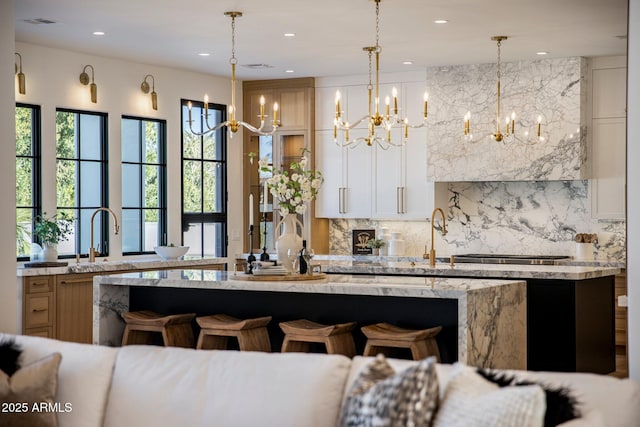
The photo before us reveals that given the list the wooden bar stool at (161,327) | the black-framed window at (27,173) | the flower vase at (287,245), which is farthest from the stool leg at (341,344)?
the black-framed window at (27,173)

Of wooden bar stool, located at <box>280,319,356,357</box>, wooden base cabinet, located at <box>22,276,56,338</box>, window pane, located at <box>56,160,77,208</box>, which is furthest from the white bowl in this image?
wooden bar stool, located at <box>280,319,356,357</box>

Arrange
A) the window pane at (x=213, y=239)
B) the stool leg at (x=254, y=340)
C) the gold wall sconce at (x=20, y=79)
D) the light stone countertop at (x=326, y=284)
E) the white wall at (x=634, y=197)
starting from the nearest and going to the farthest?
A: the white wall at (x=634, y=197)
the light stone countertop at (x=326, y=284)
the stool leg at (x=254, y=340)
the gold wall sconce at (x=20, y=79)
the window pane at (x=213, y=239)

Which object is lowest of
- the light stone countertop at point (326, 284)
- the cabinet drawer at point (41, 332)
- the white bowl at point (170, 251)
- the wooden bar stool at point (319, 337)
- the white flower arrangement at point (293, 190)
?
the cabinet drawer at point (41, 332)

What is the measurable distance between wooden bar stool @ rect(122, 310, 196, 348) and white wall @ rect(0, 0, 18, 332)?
0.69m

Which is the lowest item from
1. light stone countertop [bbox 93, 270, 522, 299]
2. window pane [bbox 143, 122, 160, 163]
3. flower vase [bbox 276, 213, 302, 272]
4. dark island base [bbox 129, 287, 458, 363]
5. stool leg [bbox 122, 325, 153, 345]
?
stool leg [bbox 122, 325, 153, 345]

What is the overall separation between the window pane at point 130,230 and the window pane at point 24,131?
4.04 feet

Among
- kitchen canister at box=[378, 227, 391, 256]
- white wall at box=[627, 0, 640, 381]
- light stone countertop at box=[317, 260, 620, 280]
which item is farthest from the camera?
kitchen canister at box=[378, 227, 391, 256]

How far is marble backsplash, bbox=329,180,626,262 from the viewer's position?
888 cm

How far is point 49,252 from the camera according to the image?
7.30m

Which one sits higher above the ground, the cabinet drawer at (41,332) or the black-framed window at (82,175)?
Result: the black-framed window at (82,175)

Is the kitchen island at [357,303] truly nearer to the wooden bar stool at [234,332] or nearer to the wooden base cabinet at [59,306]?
the wooden bar stool at [234,332]

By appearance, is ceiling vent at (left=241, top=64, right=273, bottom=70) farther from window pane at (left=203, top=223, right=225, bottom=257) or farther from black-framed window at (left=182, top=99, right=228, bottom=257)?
window pane at (left=203, top=223, right=225, bottom=257)

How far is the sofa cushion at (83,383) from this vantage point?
3482 mm

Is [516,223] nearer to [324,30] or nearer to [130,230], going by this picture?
[324,30]
